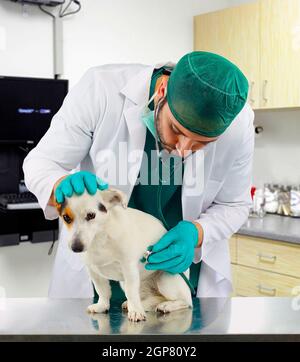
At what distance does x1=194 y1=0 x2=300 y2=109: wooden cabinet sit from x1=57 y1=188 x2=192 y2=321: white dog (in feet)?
6.20

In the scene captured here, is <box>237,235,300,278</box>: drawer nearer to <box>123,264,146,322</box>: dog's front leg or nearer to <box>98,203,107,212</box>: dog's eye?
A: <box>123,264,146,322</box>: dog's front leg

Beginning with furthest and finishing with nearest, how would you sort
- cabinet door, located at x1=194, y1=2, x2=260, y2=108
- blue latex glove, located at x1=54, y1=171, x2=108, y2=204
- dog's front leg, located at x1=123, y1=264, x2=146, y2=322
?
cabinet door, located at x1=194, y1=2, x2=260, y2=108
dog's front leg, located at x1=123, y1=264, x2=146, y2=322
blue latex glove, located at x1=54, y1=171, x2=108, y2=204

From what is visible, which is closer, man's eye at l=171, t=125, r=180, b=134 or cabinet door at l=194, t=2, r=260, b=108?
man's eye at l=171, t=125, r=180, b=134

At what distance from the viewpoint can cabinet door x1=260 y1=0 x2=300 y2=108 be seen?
2.86 metres

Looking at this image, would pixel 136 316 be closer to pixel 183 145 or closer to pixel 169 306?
pixel 169 306

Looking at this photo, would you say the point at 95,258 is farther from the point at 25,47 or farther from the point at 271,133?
the point at 271,133

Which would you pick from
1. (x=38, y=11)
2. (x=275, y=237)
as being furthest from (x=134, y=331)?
(x=38, y=11)

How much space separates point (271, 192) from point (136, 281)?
2171mm

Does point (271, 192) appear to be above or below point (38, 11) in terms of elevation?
below

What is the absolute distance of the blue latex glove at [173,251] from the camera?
3.92 ft

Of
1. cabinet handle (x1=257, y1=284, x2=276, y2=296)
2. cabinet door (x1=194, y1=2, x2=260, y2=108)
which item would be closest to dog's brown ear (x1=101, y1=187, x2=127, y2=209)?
cabinet handle (x1=257, y1=284, x2=276, y2=296)

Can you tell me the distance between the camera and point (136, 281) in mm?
1181

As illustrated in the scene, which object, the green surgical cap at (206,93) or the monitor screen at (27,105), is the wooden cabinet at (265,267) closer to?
the monitor screen at (27,105)

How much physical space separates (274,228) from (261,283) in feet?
0.93
